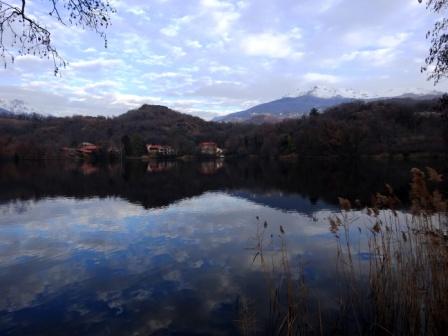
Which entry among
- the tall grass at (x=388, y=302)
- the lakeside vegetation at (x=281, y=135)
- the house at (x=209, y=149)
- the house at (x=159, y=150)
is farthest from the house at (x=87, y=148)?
the tall grass at (x=388, y=302)

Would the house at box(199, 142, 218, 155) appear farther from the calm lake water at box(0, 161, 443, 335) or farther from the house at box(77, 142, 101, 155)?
the calm lake water at box(0, 161, 443, 335)

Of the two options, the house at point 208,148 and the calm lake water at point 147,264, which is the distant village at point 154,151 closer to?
the house at point 208,148

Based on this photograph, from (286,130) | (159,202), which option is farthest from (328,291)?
(286,130)

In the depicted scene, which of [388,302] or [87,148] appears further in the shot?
[87,148]

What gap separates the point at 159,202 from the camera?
102 feet

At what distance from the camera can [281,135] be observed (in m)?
134

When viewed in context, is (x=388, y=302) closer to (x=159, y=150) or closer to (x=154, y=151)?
(x=154, y=151)

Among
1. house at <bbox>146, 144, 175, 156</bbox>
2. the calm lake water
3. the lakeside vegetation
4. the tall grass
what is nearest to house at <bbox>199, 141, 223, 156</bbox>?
the lakeside vegetation

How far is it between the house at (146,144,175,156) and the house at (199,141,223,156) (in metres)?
14.2

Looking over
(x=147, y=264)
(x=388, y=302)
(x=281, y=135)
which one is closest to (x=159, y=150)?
(x=281, y=135)

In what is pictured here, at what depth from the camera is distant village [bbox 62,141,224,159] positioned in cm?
13835

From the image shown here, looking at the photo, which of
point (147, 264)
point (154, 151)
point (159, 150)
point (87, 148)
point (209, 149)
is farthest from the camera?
point (209, 149)

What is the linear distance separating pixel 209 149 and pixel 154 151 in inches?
984

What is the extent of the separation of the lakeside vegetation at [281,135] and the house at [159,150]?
2375 millimetres
